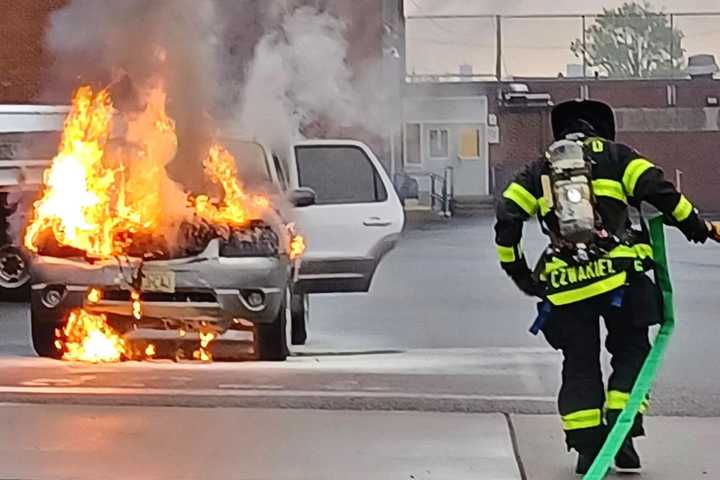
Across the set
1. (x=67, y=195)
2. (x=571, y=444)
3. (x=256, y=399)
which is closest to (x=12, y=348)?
(x=67, y=195)

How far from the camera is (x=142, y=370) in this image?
870cm

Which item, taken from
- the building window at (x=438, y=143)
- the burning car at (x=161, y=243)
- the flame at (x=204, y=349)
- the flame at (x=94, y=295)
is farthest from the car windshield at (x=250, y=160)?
the building window at (x=438, y=143)

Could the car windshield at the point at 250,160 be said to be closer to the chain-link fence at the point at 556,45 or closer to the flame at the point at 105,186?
the flame at the point at 105,186

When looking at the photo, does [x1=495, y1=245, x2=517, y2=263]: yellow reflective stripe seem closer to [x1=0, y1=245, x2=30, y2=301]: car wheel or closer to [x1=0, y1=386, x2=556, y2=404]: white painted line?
[x1=0, y1=386, x2=556, y2=404]: white painted line

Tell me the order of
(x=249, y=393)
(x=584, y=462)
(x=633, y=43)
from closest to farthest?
(x=584, y=462) < (x=249, y=393) < (x=633, y=43)

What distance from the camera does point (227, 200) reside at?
9.42 metres

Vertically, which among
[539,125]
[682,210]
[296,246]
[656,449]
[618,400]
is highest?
[539,125]

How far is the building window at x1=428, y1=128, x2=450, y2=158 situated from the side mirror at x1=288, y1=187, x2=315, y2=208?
6.83 feet

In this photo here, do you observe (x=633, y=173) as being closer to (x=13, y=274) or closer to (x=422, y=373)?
(x=422, y=373)

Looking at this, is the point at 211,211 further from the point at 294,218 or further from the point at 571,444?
the point at 571,444

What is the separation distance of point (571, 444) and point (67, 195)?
16.0 feet

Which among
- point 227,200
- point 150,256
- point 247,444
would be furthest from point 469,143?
point 247,444

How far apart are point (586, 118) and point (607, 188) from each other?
44cm

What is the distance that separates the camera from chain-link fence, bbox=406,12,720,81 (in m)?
11.1
